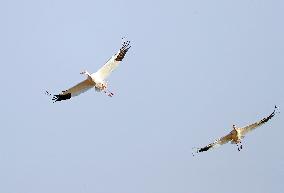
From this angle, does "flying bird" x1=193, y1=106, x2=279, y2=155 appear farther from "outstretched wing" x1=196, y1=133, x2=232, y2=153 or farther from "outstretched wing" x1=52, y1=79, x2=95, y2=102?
"outstretched wing" x1=52, y1=79, x2=95, y2=102

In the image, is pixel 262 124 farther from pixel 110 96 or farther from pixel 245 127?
pixel 110 96

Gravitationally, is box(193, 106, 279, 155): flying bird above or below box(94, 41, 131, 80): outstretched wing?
below

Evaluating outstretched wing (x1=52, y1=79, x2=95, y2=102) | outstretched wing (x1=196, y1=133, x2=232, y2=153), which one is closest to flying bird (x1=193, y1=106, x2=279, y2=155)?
outstretched wing (x1=196, y1=133, x2=232, y2=153)

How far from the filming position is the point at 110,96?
4056cm

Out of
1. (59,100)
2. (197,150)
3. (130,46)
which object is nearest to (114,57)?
(130,46)

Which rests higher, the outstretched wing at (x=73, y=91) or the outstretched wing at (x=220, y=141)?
the outstretched wing at (x=73, y=91)

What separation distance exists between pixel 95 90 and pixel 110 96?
1.53 m

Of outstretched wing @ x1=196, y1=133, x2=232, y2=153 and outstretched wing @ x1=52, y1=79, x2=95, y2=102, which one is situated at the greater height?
outstretched wing @ x1=52, y1=79, x2=95, y2=102

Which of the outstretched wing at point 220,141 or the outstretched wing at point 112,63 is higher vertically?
the outstretched wing at point 112,63

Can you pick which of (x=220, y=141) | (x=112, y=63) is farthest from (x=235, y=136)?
(x=112, y=63)

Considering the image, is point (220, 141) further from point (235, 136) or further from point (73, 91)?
point (73, 91)

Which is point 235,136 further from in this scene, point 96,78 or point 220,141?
point 96,78

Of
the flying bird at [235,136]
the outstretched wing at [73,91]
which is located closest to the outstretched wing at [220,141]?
the flying bird at [235,136]

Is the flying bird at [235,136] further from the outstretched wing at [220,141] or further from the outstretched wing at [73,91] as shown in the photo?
the outstretched wing at [73,91]
